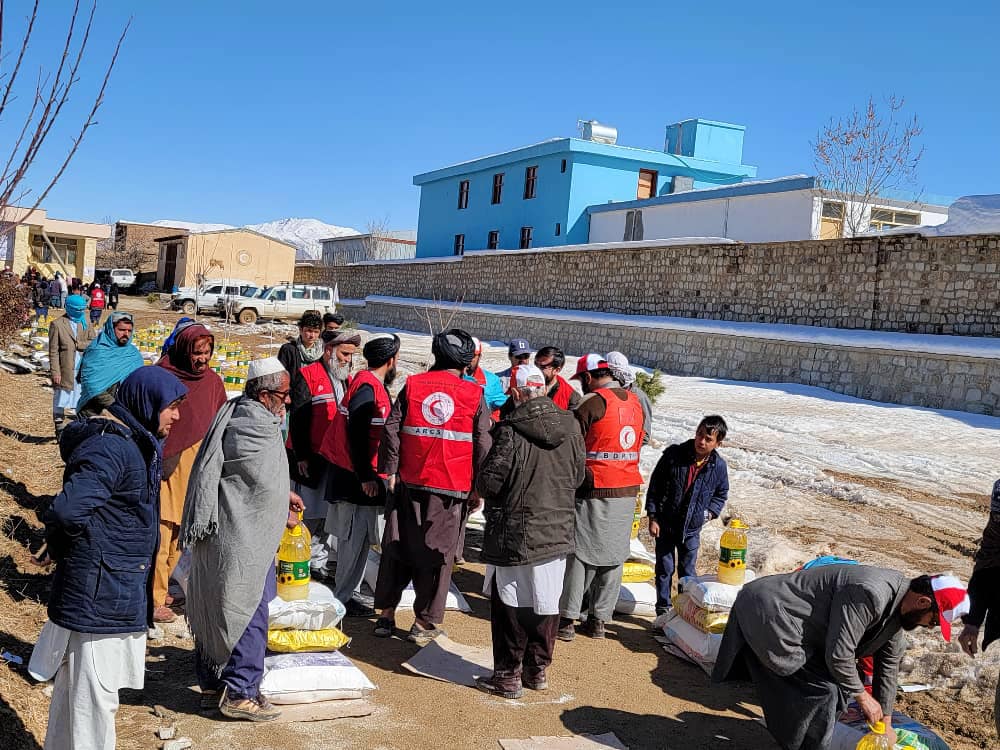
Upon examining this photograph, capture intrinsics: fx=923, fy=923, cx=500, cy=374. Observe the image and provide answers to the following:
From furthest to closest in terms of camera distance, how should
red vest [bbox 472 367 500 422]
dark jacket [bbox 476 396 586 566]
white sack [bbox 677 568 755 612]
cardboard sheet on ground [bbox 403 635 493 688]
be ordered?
red vest [bbox 472 367 500 422] → white sack [bbox 677 568 755 612] → cardboard sheet on ground [bbox 403 635 493 688] → dark jacket [bbox 476 396 586 566]

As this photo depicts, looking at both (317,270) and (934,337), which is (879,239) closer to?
(934,337)

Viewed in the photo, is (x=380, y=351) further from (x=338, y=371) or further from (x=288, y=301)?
(x=288, y=301)

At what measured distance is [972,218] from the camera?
16.7m

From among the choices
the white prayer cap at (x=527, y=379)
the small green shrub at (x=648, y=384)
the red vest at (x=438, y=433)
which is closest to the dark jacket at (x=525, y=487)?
the white prayer cap at (x=527, y=379)

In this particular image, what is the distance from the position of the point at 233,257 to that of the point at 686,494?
45.3m

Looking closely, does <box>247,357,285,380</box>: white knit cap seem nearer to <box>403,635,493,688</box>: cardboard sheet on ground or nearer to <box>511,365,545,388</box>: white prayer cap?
<box>511,365,545,388</box>: white prayer cap

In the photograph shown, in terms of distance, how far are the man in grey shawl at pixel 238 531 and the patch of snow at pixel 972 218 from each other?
1546 cm

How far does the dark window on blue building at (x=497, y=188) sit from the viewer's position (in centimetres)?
3828

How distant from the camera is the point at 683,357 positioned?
71.2 feet

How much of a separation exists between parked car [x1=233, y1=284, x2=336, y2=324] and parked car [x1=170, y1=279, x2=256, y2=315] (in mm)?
1114

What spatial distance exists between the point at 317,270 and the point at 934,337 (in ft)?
129

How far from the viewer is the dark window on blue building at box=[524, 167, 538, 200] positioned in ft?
118

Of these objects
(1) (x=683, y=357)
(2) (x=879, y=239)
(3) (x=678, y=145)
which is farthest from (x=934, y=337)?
(3) (x=678, y=145)

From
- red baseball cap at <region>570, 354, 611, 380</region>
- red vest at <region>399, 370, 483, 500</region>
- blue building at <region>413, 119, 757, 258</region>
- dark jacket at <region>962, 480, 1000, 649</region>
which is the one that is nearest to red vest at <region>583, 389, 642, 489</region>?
red baseball cap at <region>570, 354, 611, 380</region>
